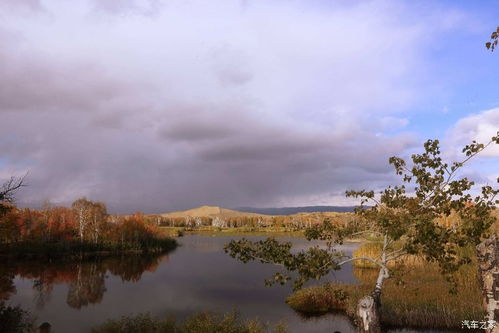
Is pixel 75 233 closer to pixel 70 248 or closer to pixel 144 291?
pixel 70 248

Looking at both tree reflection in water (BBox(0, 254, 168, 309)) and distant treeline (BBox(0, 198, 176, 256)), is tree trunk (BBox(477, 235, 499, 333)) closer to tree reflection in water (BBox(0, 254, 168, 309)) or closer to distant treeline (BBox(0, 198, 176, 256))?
tree reflection in water (BBox(0, 254, 168, 309))

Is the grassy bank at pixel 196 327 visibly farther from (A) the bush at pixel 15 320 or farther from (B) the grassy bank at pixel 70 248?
(B) the grassy bank at pixel 70 248

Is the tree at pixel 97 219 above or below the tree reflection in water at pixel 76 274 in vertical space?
above

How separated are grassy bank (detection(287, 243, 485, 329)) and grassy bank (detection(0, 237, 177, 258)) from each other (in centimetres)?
4840

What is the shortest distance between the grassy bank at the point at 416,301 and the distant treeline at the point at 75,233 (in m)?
51.0

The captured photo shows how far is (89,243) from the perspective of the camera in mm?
71938

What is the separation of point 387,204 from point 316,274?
5.00 metres

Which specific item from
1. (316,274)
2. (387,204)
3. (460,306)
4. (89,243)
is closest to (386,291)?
(460,306)

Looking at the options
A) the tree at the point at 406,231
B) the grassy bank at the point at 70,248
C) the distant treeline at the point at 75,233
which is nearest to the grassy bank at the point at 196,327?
the tree at the point at 406,231

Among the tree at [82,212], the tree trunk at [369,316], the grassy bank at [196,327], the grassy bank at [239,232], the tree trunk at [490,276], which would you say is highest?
the tree at [82,212]

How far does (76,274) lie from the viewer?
1925 inches

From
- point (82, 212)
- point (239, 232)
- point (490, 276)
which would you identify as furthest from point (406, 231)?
point (239, 232)

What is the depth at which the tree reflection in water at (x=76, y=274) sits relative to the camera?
121 ft

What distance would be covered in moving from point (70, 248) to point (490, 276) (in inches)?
2745
